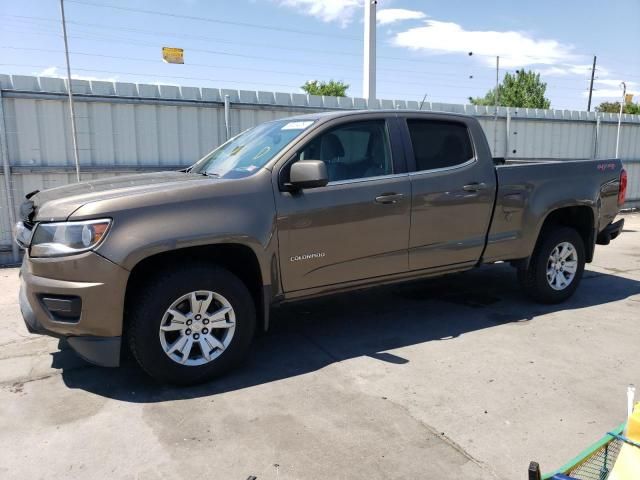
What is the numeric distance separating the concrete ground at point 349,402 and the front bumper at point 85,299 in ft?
1.37

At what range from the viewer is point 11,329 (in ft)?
16.6

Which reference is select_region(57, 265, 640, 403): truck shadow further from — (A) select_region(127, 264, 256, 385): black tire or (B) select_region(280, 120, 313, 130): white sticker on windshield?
(B) select_region(280, 120, 313, 130): white sticker on windshield

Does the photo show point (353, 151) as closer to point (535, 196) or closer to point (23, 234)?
point (535, 196)

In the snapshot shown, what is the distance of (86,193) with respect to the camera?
3670 mm

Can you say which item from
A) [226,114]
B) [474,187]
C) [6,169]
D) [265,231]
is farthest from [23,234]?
[226,114]

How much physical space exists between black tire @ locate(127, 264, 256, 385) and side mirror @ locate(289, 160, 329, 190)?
833 mm

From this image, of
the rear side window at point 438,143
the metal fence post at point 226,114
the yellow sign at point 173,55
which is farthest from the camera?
the yellow sign at point 173,55

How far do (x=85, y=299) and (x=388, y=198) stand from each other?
7.80 feet

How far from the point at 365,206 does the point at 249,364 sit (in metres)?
1.54

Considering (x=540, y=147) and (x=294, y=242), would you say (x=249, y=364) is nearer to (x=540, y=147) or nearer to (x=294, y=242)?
(x=294, y=242)

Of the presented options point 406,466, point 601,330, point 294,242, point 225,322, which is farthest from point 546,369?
point 225,322

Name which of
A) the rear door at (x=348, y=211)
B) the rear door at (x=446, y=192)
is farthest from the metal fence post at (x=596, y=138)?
the rear door at (x=348, y=211)

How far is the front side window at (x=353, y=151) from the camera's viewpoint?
4270 mm

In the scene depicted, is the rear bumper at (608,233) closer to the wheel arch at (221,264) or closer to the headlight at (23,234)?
the wheel arch at (221,264)
